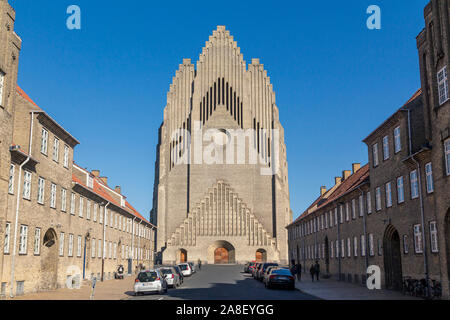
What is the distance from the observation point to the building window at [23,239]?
28.2 m

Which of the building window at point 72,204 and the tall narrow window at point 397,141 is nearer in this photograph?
the tall narrow window at point 397,141

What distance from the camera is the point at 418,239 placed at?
28016 millimetres

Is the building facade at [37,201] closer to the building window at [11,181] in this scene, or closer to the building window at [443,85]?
the building window at [11,181]

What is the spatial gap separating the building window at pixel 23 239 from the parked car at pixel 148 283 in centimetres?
639

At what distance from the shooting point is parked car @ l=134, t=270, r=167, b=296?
2906cm

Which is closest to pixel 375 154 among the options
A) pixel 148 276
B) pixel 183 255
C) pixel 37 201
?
pixel 148 276

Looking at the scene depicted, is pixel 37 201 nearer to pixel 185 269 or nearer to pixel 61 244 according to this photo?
pixel 61 244

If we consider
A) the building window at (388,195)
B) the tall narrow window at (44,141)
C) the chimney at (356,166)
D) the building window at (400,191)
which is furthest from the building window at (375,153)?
the tall narrow window at (44,141)

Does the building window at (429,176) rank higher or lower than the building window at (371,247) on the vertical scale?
higher

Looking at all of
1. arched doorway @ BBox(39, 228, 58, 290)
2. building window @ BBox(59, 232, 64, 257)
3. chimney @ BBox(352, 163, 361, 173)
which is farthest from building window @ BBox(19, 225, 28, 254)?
chimney @ BBox(352, 163, 361, 173)

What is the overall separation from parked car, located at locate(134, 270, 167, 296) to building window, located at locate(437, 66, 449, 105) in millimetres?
17702

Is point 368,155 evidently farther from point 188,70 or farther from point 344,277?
point 188,70

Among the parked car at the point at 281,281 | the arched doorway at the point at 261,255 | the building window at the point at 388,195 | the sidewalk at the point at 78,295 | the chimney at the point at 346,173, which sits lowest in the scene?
the sidewalk at the point at 78,295
